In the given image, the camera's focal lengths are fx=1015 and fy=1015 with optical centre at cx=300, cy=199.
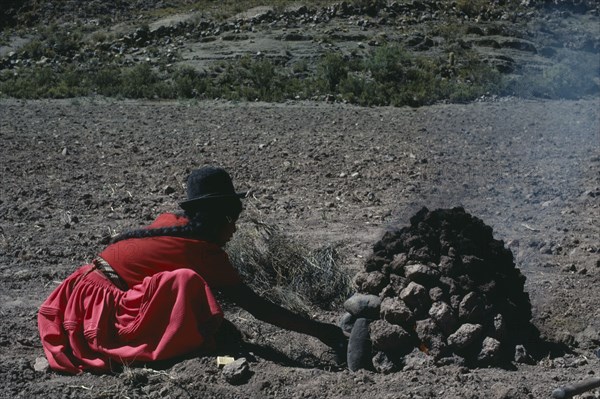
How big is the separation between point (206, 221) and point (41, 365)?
1.07m

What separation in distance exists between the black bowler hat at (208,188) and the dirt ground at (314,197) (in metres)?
0.76

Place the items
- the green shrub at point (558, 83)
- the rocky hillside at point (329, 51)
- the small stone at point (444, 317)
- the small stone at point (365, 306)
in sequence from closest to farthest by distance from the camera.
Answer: the small stone at point (444, 317)
the small stone at point (365, 306)
the green shrub at point (558, 83)
the rocky hillside at point (329, 51)

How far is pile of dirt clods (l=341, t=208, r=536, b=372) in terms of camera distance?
4.79 m

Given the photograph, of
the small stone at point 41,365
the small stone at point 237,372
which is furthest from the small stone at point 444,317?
the small stone at point 41,365

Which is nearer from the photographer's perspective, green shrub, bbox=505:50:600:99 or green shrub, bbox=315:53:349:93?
green shrub, bbox=505:50:600:99

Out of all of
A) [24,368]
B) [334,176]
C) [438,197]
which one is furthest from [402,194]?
[24,368]

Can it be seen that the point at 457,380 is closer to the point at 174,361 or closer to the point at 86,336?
the point at 174,361

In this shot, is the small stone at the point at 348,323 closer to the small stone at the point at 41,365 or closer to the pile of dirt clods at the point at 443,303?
the pile of dirt clods at the point at 443,303

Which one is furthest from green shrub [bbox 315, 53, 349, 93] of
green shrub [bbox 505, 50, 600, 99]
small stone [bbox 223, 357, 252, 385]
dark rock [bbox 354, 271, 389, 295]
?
small stone [bbox 223, 357, 252, 385]

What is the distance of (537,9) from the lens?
24578 mm

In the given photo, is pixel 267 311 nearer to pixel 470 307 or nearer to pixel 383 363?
pixel 383 363

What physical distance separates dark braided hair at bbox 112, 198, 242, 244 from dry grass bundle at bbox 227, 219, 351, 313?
42.8 inches

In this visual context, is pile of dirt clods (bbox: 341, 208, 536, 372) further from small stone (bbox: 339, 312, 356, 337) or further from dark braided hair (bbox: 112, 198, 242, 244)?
dark braided hair (bbox: 112, 198, 242, 244)

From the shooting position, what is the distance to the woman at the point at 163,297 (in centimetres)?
476
